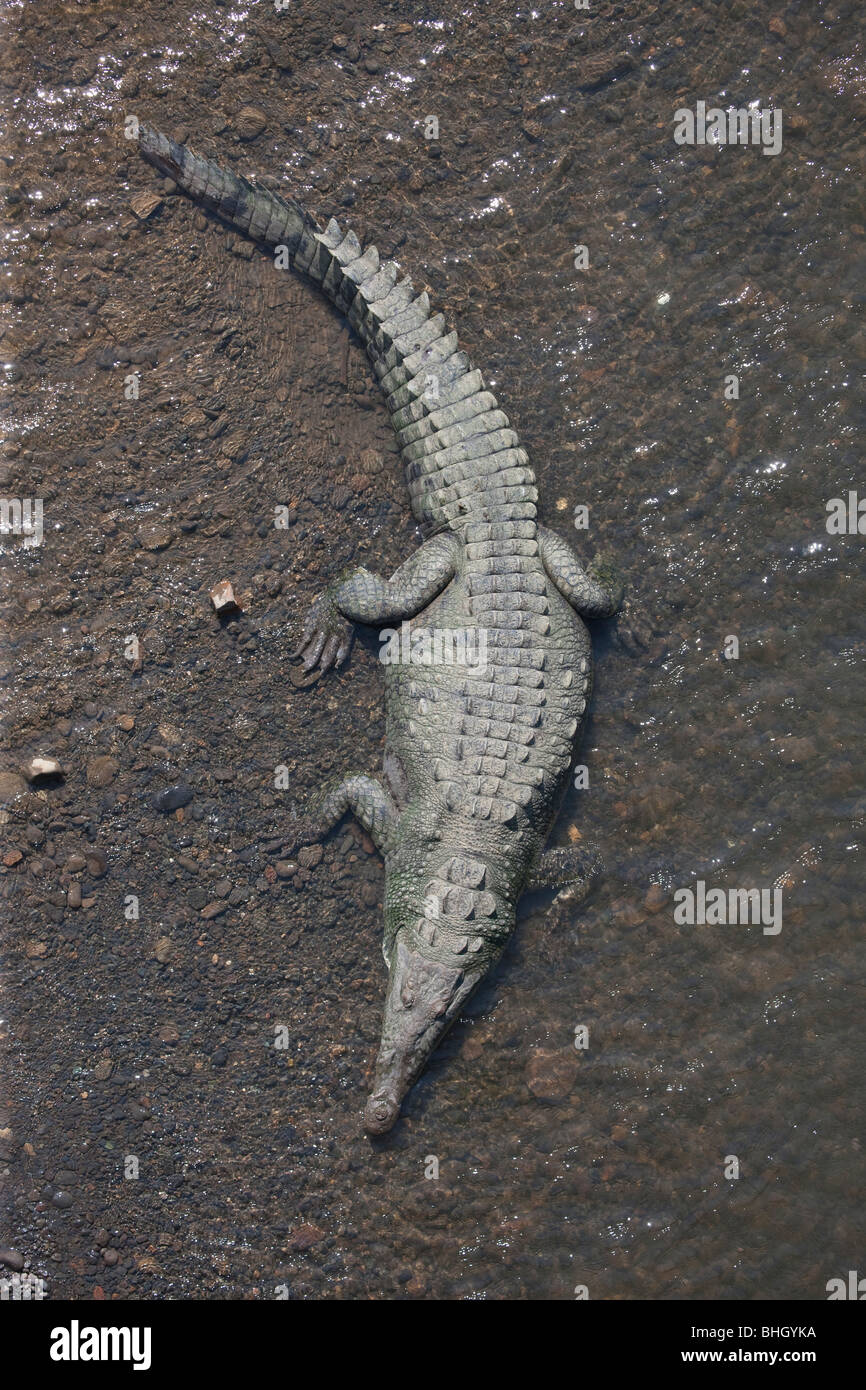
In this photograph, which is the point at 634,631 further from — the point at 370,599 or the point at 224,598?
the point at 224,598

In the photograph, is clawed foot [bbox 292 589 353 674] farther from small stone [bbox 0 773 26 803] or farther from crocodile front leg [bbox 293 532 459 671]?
Answer: small stone [bbox 0 773 26 803]

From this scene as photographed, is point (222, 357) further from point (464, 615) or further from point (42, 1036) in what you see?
point (42, 1036)

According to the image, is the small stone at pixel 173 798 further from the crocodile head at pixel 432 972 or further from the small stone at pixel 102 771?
the crocodile head at pixel 432 972

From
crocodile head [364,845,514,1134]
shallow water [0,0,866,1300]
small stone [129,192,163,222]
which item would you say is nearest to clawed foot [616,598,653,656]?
shallow water [0,0,866,1300]

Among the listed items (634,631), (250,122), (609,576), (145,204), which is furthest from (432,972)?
(250,122)

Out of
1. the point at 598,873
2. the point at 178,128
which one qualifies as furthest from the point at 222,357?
the point at 598,873

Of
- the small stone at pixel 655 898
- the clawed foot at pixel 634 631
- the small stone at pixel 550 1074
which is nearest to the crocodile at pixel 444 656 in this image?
the clawed foot at pixel 634 631

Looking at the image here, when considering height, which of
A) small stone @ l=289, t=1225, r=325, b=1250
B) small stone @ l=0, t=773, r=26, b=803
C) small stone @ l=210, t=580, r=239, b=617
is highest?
small stone @ l=210, t=580, r=239, b=617
